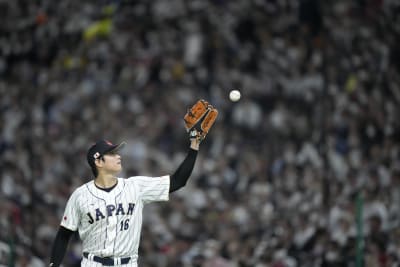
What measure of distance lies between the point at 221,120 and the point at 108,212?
7.58 m

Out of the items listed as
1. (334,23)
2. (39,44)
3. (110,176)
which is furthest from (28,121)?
(110,176)

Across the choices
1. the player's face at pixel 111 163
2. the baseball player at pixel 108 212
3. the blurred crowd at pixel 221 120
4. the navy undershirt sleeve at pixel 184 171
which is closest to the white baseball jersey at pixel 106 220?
the baseball player at pixel 108 212

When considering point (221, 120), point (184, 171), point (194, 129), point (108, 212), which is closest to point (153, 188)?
point (184, 171)

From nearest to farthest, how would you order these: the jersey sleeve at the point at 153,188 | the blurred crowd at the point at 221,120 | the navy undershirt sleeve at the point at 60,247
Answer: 1. the navy undershirt sleeve at the point at 60,247
2. the jersey sleeve at the point at 153,188
3. the blurred crowd at the point at 221,120

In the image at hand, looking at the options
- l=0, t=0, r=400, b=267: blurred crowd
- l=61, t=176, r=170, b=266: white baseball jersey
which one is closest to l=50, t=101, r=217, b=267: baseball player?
l=61, t=176, r=170, b=266: white baseball jersey

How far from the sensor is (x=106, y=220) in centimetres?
674

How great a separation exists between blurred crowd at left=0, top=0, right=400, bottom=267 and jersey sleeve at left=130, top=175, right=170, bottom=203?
230 cm

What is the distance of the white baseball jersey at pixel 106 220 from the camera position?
673 cm

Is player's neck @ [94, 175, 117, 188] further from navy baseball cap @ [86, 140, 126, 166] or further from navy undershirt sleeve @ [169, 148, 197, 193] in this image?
navy undershirt sleeve @ [169, 148, 197, 193]

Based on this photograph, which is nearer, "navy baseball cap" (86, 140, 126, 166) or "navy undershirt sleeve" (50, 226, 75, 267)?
"navy undershirt sleeve" (50, 226, 75, 267)

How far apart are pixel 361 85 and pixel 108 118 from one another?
3.79 m

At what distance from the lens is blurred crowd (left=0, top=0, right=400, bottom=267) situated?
34.6ft

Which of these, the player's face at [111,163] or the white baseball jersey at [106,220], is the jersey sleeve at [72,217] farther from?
the player's face at [111,163]

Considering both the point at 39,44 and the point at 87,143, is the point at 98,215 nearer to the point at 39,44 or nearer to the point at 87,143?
the point at 87,143
